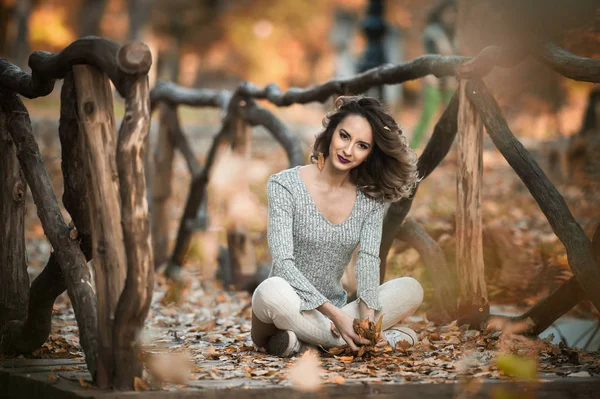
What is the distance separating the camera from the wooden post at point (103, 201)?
3252mm

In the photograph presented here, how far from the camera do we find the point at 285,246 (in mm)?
4199

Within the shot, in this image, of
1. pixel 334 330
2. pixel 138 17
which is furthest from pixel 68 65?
pixel 138 17

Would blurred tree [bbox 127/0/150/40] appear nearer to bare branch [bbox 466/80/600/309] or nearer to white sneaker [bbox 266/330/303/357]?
bare branch [bbox 466/80/600/309]

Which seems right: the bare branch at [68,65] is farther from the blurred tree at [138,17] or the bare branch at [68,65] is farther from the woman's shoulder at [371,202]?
the blurred tree at [138,17]

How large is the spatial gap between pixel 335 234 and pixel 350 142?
470 millimetres

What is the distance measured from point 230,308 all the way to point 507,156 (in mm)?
2978

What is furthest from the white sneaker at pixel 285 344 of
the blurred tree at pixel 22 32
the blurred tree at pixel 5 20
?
the blurred tree at pixel 5 20

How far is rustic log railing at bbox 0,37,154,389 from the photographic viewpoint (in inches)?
124

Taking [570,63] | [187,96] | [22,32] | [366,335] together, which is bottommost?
[366,335]

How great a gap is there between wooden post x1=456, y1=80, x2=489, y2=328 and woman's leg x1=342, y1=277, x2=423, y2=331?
0.36 m

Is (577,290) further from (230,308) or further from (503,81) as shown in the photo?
(503,81)

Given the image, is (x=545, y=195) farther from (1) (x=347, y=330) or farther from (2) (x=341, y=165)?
(1) (x=347, y=330)

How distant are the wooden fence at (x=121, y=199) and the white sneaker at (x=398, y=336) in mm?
437

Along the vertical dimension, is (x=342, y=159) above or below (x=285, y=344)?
above
